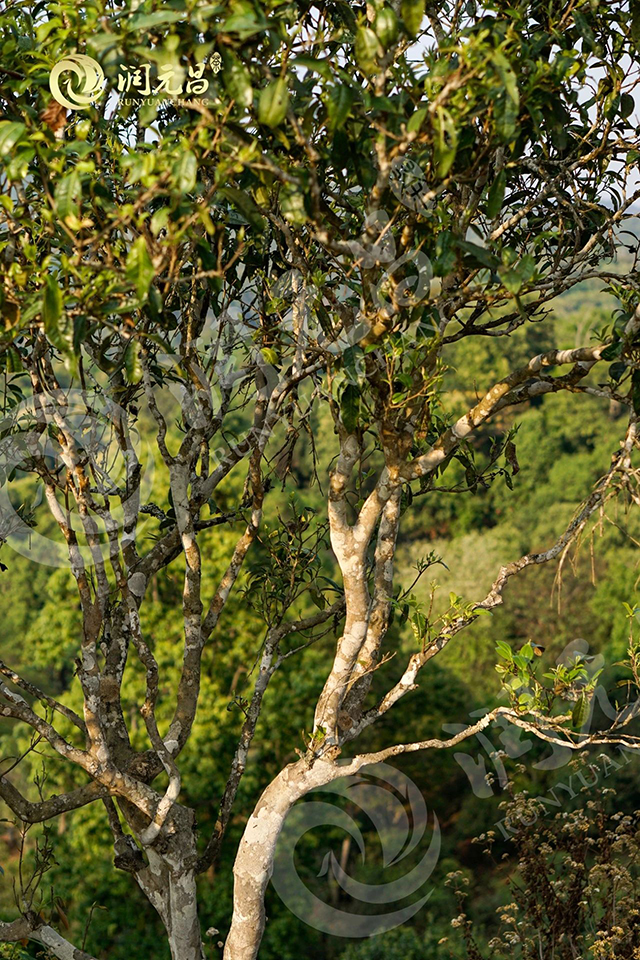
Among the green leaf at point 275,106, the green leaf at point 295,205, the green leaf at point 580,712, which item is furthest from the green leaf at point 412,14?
the green leaf at point 580,712

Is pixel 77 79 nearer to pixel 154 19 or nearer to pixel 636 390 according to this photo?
pixel 154 19

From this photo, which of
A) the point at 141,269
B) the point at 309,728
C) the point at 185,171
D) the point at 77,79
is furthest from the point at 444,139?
the point at 309,728

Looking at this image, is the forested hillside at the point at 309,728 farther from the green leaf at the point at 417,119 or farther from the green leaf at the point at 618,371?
the green leaf at the point at 417,119

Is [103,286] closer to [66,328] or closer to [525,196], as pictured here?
[66,328]

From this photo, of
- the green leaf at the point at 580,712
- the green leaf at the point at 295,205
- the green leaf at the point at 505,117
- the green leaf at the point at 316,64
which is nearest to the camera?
the green leaf at the point at 316,64

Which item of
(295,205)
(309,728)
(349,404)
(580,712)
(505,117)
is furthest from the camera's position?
(309,728)

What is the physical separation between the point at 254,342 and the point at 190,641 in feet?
3.40

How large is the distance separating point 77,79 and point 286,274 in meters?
1.28

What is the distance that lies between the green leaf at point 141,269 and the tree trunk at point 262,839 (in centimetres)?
164

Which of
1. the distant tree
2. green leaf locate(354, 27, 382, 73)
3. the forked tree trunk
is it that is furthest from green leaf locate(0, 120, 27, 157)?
the forked tree trunk

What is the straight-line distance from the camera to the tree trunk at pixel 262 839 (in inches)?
104

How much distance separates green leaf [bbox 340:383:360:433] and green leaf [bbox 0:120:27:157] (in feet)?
3.08

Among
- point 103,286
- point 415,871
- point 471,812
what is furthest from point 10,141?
point 471,812

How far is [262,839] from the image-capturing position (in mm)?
2643
